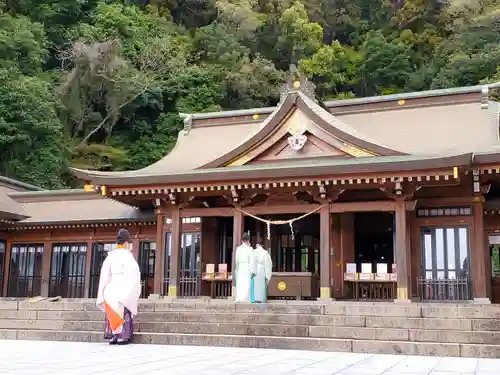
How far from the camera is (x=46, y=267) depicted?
19875 mm

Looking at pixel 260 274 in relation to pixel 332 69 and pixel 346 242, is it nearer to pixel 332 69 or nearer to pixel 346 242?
pixel 346 242

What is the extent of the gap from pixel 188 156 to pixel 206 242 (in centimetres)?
346

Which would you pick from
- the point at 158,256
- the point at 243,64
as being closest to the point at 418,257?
the point at 158,256

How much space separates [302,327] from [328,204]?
5.13 m

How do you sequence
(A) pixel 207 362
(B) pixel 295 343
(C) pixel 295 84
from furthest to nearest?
(C) pixel 295 84, (B) pixel 295 343, (A) pixel 207 362

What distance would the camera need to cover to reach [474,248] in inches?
565

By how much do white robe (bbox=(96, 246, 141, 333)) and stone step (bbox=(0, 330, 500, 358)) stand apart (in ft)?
3.50

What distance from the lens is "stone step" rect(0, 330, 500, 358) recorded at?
8617 millimetres

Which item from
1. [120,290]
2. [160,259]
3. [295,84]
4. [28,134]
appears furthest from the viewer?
[28,134]

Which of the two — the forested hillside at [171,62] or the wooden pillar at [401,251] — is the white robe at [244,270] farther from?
the forested hillside at [171,62]

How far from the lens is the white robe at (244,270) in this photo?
42.1 feet

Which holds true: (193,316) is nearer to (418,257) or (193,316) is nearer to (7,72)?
(418,257)

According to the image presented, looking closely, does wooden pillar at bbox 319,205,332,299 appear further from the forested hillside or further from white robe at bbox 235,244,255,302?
the forested hillside

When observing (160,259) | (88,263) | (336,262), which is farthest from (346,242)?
(88,263)
